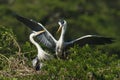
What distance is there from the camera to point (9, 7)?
43.7 metres

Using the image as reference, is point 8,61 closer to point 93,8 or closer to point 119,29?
point 119,29

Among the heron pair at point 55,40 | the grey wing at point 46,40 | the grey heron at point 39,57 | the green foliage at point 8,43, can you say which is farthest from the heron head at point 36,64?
the grey wing at point 46,40

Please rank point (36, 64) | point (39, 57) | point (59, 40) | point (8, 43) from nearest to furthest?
1. point (36, 64)
2. point (39, 57)
3. point (8, 43)
4. point (59, 40)

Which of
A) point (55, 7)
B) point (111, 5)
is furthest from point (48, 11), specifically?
point (111, 5)

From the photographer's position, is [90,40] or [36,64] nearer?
[36,64]

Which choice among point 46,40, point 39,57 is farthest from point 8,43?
point 46,40

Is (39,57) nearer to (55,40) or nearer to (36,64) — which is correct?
(36,64)

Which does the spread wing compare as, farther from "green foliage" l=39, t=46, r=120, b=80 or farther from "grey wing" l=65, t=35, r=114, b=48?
"green foliage" l=39, t=46, r=120, b=80

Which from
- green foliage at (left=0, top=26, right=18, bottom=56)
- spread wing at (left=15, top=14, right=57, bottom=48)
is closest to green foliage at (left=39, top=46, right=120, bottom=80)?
spread wing at (left=15, top=14, right=57, bottom=48)

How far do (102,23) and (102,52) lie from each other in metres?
24.1

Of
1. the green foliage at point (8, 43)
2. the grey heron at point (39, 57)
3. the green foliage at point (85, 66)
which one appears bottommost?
the green foliage at point (85, 66)

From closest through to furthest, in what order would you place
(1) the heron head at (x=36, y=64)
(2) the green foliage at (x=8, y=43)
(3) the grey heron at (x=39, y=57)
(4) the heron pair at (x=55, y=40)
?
(1) the heron head at (x=36, y=64), (3) the grey heron at (x=39, y=57), (2) the green foliage at (x=8, y=43), (4) the heron pair at (x=55, y=40)

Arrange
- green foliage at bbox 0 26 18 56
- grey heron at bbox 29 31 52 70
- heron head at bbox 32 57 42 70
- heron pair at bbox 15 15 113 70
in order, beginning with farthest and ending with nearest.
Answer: heron pair at bbox 15 15 113 70 < green foliage at bbox 0 26 18 56 < grey heron at bbox 29 31 52 70 < heron head at bbox 32 57 42 70

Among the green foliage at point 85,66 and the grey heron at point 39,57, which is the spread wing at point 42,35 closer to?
the grey heron at point 39,57
